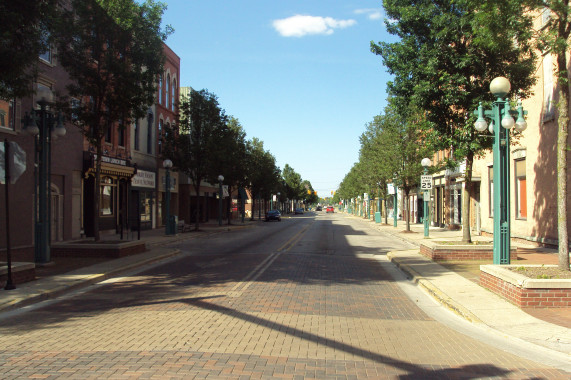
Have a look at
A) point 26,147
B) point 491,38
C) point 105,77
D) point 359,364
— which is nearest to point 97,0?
point 105,77

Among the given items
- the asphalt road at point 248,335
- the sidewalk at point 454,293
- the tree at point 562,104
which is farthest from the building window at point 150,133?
the tree at point 562,104

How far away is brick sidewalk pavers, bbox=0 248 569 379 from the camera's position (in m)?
5.14

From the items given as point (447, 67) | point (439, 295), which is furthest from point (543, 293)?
point (447, 67)

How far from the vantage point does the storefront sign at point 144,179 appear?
28750 mm

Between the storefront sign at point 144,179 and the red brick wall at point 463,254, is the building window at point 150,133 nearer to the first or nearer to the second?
the storefront sign at point 144,179

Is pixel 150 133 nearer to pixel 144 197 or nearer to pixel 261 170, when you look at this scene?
pixel 144 197

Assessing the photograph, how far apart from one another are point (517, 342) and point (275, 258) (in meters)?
9.81

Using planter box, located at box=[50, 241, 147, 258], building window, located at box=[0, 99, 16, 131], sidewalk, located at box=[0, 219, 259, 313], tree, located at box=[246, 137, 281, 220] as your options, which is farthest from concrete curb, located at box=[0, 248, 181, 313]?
tree, located at box=[246, 137, 281, 220]

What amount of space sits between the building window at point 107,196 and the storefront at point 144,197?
1.91 meters

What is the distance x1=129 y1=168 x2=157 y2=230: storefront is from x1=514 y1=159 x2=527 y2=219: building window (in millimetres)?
20920

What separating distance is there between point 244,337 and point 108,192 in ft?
71.9

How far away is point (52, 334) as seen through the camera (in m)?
6.54

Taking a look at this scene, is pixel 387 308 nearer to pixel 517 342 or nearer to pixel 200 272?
pixel 517 342

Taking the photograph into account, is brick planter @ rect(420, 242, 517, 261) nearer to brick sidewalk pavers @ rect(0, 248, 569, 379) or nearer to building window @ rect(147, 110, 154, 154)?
brick sidewalk pavers @ rect(0, 248, 569, 379)
